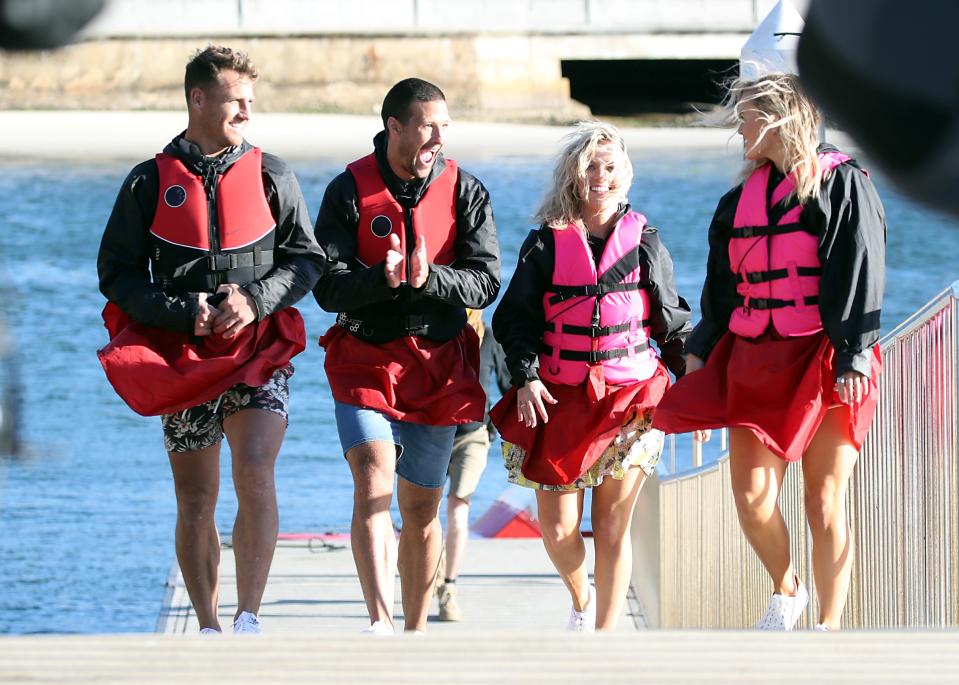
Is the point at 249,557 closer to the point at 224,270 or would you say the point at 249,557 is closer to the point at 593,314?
the point at 224,270

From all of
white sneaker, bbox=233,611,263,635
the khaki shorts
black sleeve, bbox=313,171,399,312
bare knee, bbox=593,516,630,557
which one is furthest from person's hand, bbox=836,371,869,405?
the khaki shorts

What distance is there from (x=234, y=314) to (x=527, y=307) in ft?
2.92

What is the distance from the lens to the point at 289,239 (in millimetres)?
4656

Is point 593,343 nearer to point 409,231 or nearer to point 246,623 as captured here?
point 409,231

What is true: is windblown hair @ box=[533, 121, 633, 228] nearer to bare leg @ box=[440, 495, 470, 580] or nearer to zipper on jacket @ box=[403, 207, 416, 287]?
zipper on jacket @ box=[403, 207, 416, 287]

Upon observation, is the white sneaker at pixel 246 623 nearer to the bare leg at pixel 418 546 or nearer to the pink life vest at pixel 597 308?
the bare leg at pixel 418 546

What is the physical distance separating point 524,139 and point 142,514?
30826 mm

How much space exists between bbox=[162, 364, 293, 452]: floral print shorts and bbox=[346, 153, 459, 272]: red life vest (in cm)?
47

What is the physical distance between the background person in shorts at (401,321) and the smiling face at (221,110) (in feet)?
1.11

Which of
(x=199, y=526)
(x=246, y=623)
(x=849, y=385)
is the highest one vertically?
(x=849, y=385)

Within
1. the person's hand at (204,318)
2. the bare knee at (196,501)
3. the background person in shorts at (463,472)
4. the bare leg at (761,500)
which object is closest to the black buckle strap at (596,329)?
the bare leg at (761,500)

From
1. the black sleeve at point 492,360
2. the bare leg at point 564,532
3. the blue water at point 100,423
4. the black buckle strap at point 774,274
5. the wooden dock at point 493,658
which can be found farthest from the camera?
the blue water at point 100,423

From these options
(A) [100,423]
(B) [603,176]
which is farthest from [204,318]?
(A) [100,423]

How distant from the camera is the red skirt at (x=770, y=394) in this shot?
4.29m
